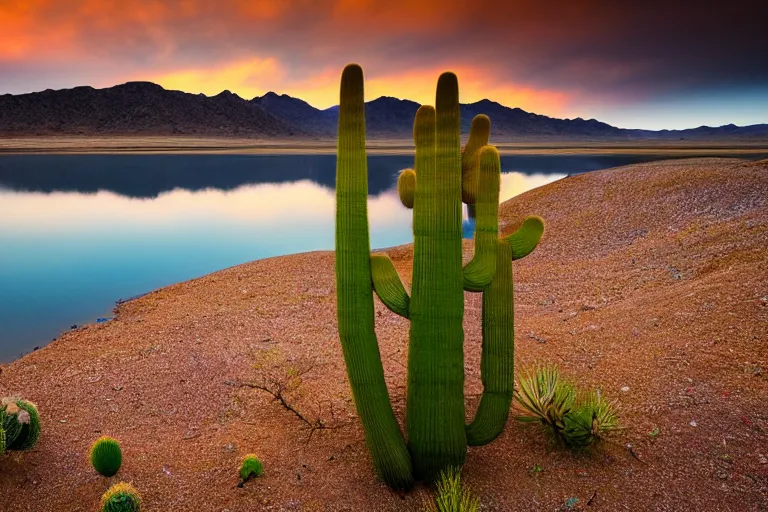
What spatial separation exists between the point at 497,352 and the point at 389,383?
267 cm

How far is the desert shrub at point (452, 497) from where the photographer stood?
4.60m

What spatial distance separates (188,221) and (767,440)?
35.9 meters

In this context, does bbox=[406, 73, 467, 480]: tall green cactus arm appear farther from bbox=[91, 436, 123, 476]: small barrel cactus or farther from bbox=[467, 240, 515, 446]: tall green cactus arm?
bbox=[91, 436, 123, 476]: small barrel cactus

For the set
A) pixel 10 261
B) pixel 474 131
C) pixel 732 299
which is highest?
pixel 474 131

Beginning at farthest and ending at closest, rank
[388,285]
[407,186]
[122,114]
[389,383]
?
1. [122,114]
2. [389,383]
3. [407,186]
4. [388,285]

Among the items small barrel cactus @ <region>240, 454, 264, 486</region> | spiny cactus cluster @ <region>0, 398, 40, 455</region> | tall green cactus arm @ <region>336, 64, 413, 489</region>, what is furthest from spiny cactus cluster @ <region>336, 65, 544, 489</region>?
spiny cactus cluster @ <region>0, 398, 40, 455</region>

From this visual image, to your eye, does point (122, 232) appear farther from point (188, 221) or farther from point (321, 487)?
point (321, 487)

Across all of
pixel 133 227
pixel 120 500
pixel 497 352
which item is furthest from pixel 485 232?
pixel 133 227

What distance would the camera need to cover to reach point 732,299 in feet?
27.9

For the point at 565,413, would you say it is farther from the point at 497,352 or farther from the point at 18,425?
the point at 18,425

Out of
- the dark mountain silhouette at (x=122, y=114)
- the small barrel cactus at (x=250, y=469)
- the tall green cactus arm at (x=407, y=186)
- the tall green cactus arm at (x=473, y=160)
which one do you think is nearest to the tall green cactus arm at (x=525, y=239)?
the tall green cactus arm at (x=473, y=160)

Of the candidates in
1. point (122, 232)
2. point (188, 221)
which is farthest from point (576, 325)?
point (188, 221)

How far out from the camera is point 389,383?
7.67 meters

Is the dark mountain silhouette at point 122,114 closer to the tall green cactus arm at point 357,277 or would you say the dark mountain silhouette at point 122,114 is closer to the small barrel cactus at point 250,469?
the small barrel cactus at point 250,469
